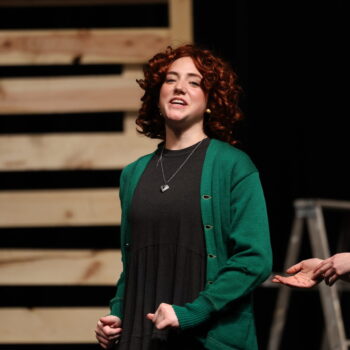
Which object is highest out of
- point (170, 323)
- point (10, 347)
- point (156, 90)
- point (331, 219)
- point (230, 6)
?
point (230, 6)

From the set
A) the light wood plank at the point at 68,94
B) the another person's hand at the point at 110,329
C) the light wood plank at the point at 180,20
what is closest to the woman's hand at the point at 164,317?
the another person's hand at the point at 110,329

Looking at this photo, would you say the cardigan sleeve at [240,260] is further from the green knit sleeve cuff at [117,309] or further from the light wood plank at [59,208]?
the light wood plank at [59,208]

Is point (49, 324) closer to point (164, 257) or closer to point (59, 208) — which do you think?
point (59, 208)

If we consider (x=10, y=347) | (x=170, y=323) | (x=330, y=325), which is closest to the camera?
(x=170, y=323)

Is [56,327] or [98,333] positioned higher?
[98,333]

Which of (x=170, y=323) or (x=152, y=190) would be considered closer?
(x=170, y=323)

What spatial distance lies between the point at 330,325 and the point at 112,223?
1166 mm

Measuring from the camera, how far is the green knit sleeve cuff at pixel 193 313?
8.25ft

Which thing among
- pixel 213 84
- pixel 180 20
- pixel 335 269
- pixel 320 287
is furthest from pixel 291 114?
pixel 335 269

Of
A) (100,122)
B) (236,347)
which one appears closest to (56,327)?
(100,122)

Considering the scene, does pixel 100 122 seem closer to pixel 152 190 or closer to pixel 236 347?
pixel 152 190

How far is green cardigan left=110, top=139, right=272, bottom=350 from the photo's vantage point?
2545mm

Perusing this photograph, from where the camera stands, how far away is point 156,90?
119 inches

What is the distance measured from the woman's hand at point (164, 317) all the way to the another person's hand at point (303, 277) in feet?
→ 1.18
